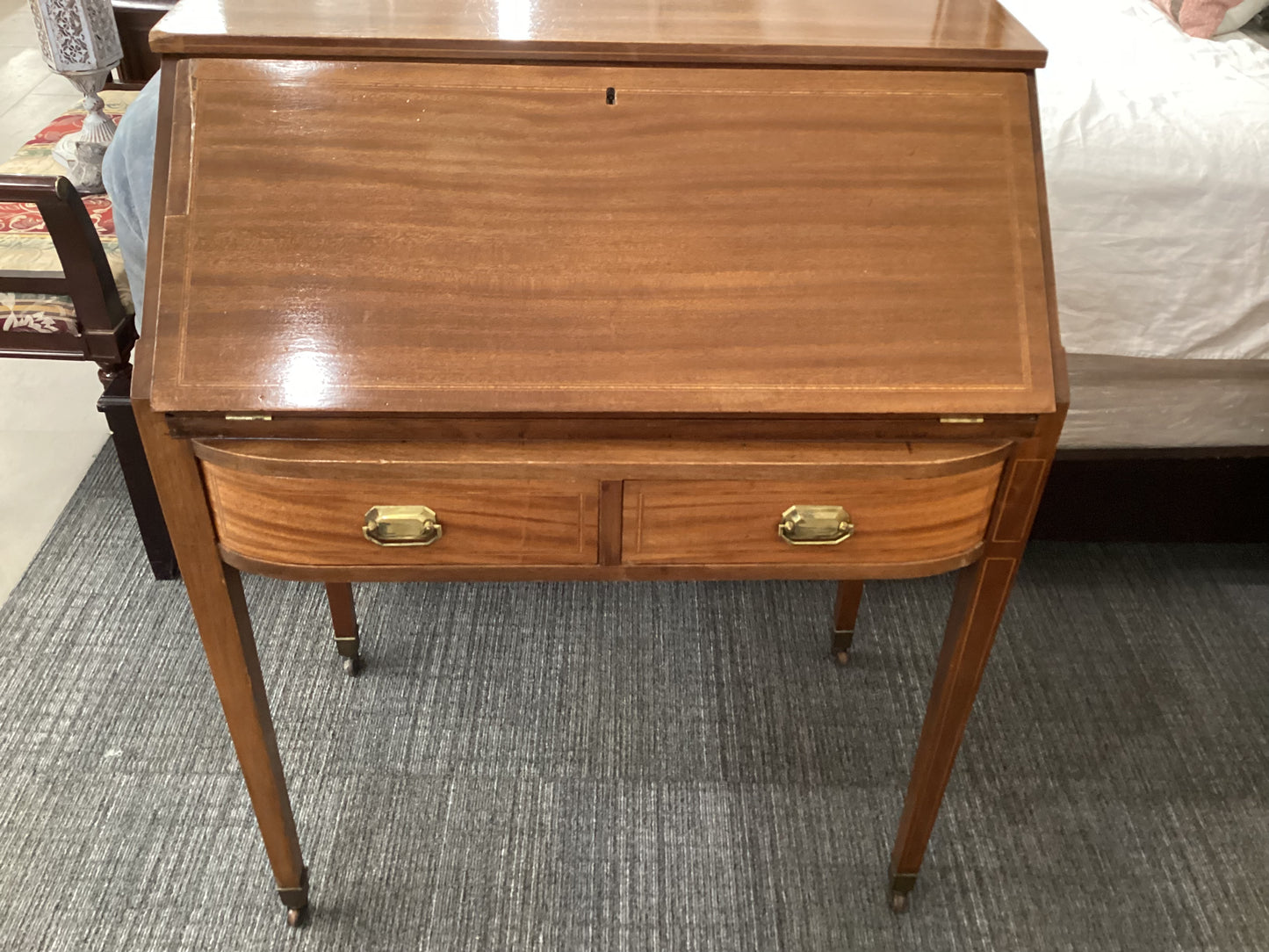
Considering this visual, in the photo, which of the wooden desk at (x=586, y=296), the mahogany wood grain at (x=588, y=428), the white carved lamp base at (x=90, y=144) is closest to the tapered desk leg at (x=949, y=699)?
the wooden desk at (x=586, y=296)

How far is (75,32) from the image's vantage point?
1.97 meters

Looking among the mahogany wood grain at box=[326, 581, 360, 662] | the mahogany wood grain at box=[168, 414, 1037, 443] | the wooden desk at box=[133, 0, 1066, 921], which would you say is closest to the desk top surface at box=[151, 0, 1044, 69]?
the wooden desk at box=[133, 0, 1066, 921]

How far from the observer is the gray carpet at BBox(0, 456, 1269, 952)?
145 centimetres

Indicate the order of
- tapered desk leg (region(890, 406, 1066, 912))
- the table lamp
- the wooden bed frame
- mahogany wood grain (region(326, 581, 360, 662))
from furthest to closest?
the table lamp, the wooden bed frame, mahogany wood grain (region(326, 581, 360, 662)), tapered desk leg (region(890, 406, 1066, 912))

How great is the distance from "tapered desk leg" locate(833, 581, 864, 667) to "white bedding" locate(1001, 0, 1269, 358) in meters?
0.55

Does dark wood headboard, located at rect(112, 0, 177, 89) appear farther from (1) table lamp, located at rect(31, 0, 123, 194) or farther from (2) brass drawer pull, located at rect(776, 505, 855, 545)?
(2) brass drawer pull, located at rect(776, 505, 855, 545)

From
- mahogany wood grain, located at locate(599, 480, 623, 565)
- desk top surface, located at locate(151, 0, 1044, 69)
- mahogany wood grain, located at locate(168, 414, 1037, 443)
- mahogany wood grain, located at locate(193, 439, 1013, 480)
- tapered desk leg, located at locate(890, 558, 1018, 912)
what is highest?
desk top surface, located at locate(151, 0, 1044, 69)

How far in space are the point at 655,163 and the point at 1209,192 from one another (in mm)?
1058

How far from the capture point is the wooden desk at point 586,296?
984 mm

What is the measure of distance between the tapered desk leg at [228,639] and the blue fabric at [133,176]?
0.61m

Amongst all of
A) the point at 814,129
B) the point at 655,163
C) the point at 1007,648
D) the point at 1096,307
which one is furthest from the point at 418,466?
the point at 1007,648

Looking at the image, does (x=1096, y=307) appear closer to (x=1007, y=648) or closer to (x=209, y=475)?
(x=1007, y=648)

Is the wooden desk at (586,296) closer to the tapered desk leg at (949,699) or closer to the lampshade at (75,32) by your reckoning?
the tapered desk leg at (949,699)

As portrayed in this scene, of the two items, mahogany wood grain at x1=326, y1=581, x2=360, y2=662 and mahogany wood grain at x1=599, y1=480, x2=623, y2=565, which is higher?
mahogany wood grain at x1=599, y1=480, x2=623, y2=565
